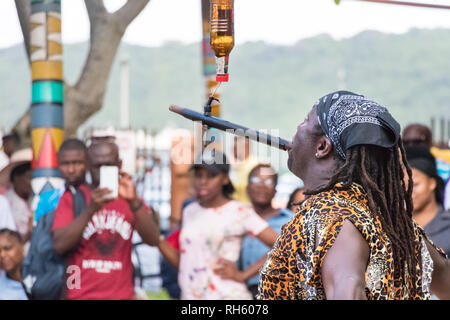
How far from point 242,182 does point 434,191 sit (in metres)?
2.34

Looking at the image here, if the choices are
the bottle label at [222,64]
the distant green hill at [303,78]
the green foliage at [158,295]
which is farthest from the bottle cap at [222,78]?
the distant green hill at [303,78]

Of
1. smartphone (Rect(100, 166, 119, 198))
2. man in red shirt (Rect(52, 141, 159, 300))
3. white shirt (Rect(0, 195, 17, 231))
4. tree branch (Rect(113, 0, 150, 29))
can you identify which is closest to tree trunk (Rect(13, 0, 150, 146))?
tree branch (Rect(113, 0, 150, 29))

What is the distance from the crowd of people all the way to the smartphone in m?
0.06

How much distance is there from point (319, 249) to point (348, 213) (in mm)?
131

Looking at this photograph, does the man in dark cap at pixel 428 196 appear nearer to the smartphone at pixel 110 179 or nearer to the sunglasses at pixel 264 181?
the sunglasses at pixel 264 181

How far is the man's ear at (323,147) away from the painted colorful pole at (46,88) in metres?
3.42

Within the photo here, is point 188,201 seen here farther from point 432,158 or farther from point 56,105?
point 432,158

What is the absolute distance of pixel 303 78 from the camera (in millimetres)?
64312

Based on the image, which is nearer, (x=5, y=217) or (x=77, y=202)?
(x=77, y=202)

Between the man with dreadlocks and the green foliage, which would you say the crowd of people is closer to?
the man with dreadlocks

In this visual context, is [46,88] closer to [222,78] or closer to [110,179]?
[110,179]

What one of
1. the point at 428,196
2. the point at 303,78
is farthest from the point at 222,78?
the point at 303,78

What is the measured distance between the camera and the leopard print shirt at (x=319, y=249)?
2053 millimetres
